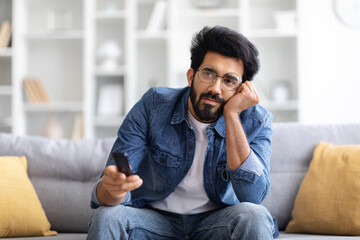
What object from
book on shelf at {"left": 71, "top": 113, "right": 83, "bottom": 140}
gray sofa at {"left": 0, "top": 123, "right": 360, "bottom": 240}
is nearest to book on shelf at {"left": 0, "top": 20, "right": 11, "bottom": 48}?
book on shelf at {"left": 71, "top": 113, "right": 83, "bottom": 140}

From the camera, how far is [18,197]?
5.92ft

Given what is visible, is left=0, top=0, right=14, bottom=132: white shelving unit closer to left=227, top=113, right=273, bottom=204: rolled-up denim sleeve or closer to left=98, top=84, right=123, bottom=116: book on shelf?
left=98, top=84, right=123, bottom=116: book on shelf

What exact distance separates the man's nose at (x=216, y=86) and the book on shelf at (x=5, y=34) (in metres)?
2.87

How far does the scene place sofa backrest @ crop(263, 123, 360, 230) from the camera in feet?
6.31

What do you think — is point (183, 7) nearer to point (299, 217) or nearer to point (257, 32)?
point (257, 32)

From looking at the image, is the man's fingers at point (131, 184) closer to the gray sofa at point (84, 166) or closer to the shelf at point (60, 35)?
the gray sofa at point (84, 166)

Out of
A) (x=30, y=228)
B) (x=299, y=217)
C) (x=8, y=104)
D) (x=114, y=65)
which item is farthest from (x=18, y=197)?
(x=8, y=104)

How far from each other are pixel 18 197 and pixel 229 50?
102 cm

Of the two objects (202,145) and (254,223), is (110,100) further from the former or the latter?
(254,223)

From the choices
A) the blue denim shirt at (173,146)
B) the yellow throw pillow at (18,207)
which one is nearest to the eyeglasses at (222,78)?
the blue denim shirt at (173,146)

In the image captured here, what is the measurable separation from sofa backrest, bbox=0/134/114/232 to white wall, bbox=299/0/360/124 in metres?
2.41

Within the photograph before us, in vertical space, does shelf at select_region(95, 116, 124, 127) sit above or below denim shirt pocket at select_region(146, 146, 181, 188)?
below

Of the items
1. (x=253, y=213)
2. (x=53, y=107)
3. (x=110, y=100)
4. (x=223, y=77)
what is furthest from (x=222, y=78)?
(x=53, y=107)

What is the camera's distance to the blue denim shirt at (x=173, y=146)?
62.7 inches
